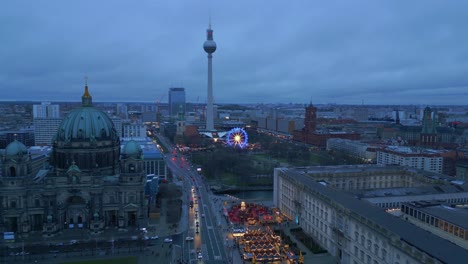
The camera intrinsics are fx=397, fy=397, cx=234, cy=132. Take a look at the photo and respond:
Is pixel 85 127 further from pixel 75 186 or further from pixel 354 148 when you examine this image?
pixel 354 148

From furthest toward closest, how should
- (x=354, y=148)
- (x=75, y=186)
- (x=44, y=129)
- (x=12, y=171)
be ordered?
1. (x=44, y=129)
2. (x=354, y=148)
3. (x=75, y=186)
4. (x=12, y=171)

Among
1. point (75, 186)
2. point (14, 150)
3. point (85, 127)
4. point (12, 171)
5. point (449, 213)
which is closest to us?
point (449, 213)

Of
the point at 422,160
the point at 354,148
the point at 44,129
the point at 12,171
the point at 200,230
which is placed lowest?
the point at 200,230

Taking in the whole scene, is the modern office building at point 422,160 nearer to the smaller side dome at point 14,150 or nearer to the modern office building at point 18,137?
the smaller side dome at point 14,150

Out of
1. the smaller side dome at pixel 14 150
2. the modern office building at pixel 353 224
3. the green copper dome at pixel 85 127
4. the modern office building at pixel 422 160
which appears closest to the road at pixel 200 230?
the modern office building at pixel 353 224

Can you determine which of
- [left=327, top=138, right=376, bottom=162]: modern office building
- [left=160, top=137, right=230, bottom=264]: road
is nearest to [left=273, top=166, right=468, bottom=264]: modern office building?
[left=160, top=137, right=230, bottom=264]: road

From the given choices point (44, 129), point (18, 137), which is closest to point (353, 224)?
point (44, 129)

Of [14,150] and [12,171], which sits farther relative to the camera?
[14,150]

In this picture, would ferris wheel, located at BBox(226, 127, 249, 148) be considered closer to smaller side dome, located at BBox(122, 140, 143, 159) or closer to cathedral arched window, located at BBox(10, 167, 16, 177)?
smaller side dome, located at BBox(122, 140, 143, 159)
